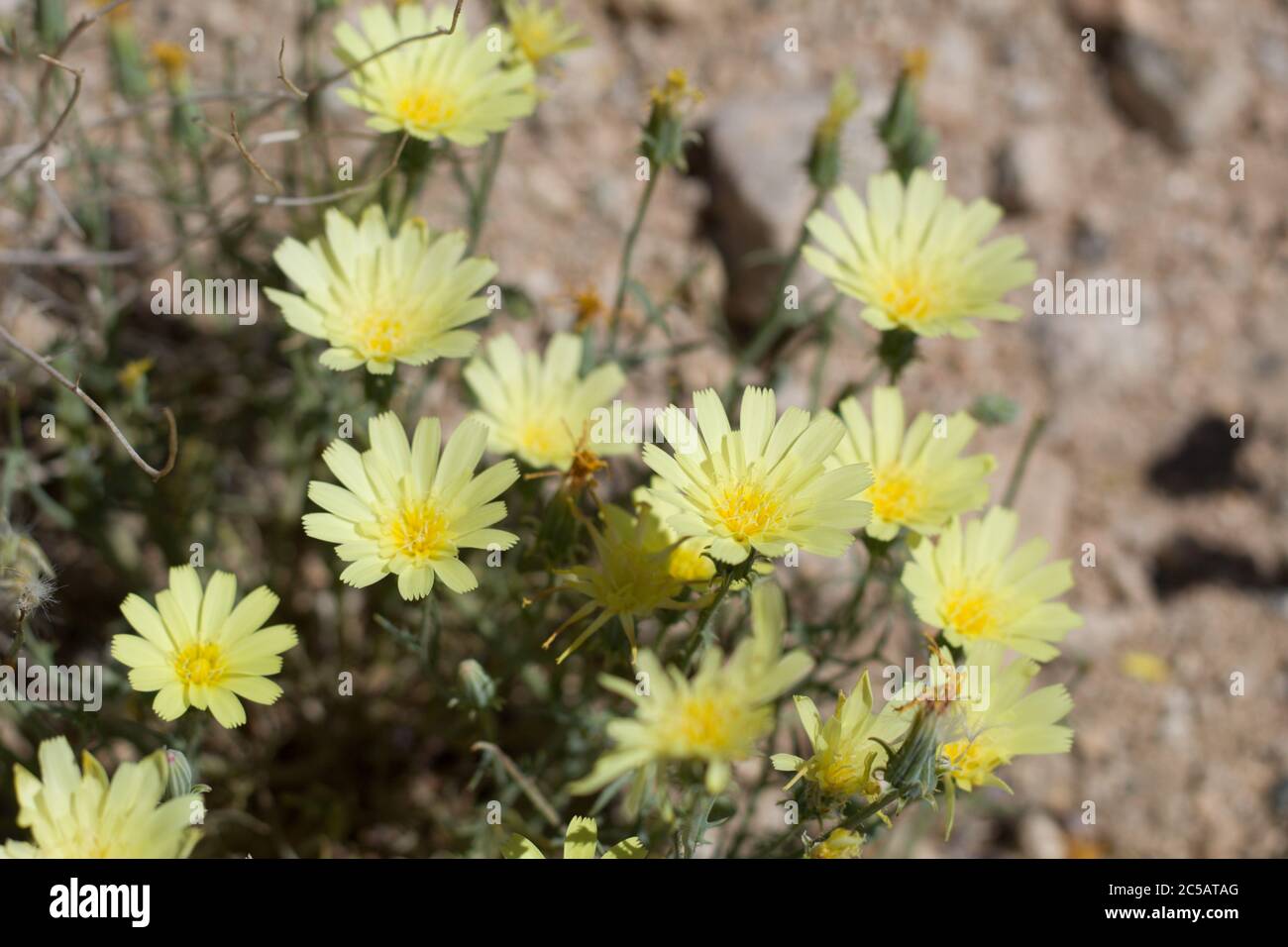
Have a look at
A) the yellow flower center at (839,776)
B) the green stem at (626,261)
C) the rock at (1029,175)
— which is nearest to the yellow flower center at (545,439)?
the green stem at (626,261)

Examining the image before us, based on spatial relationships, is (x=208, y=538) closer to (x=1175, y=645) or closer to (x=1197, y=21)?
(x=1175, y=645)

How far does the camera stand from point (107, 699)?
8.95 feet

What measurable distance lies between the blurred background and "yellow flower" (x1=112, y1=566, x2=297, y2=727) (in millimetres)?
366

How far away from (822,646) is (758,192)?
6.56 ft

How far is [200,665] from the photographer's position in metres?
2.28

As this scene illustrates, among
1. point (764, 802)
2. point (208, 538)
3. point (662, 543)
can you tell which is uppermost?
point (208, 538)

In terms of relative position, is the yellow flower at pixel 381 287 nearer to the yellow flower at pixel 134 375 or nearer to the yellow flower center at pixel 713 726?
the yellow flower at pixel 134 375

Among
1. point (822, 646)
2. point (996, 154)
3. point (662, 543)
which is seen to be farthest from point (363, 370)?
point (996, 154)

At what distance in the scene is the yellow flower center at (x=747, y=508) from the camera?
218 cm

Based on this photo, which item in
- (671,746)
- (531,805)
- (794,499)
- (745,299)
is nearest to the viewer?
(671,746)

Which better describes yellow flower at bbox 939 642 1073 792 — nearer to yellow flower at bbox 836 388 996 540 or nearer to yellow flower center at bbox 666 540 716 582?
yellow flower at bbox 836 388 996 540

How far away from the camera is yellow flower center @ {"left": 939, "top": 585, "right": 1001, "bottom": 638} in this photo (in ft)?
8.12

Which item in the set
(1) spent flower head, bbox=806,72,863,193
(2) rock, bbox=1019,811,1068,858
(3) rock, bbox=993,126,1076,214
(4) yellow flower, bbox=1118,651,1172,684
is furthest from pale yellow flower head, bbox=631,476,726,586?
(3) rock, bbox=993,126,1076,214

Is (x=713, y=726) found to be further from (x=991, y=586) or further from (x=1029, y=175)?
(x=1029, y=175)
